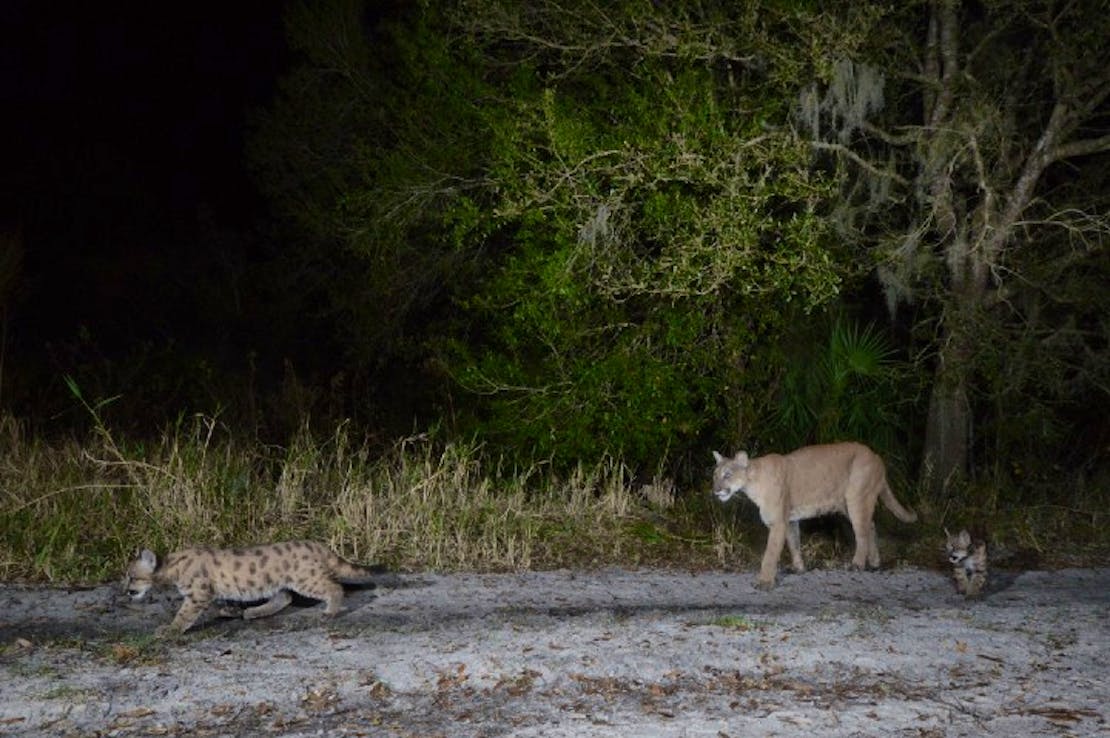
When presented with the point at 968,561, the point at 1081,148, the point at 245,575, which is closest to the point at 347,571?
the point at 245,575

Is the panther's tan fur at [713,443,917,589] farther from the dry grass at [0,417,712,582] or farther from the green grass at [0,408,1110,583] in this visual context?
the dry grass at [0,417,712,582]

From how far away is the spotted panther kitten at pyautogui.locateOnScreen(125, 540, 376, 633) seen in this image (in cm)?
950

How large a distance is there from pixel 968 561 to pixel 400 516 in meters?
4.56

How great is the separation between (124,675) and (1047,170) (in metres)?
12.2

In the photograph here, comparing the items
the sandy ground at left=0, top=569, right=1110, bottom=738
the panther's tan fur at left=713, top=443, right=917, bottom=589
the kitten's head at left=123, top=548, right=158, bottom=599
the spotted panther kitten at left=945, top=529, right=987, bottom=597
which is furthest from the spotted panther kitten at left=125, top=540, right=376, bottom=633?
the spotted panther kitten at left=945, top=529, right=987, bottom=597

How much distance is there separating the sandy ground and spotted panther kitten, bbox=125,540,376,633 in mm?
179

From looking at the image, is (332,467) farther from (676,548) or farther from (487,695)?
(487,695)

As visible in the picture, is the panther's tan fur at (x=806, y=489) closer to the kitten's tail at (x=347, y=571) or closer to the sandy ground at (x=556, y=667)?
the sandy ground at (x=556, y=667)

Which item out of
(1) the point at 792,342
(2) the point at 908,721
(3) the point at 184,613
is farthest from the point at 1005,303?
(3) the point at 184,613

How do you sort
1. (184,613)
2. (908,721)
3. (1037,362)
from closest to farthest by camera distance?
(908,721), (184,613), (1037,362)

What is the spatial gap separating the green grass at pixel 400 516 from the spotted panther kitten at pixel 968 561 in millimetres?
1451

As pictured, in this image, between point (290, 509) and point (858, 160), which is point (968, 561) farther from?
point (290, 509)

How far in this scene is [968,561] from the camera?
10969mm

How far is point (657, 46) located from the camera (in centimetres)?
1337
